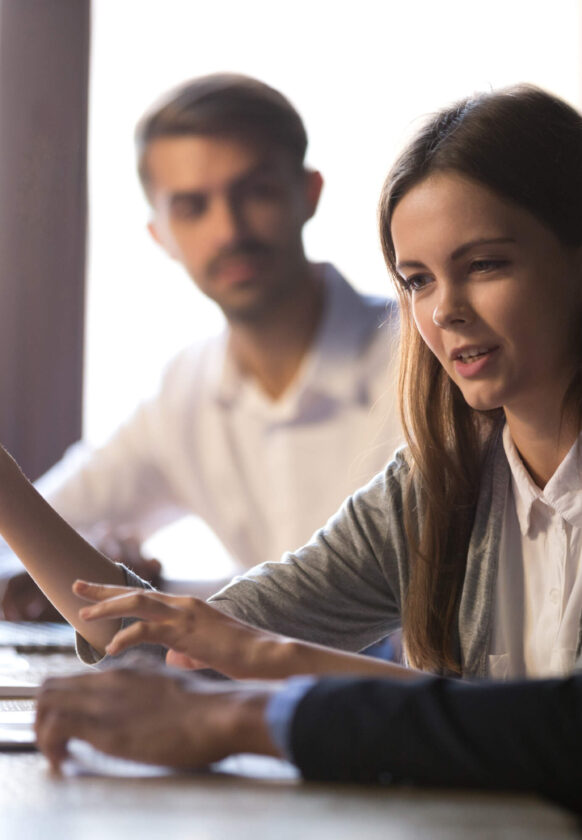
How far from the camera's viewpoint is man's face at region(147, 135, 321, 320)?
8.83 feet

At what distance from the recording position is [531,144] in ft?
3.60

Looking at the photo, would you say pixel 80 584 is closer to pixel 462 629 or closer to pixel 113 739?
pixel 113 739

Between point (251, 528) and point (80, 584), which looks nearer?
point (80, 584)

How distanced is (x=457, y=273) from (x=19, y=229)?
73.9 inches

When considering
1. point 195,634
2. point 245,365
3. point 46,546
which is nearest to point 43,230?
point 245,365

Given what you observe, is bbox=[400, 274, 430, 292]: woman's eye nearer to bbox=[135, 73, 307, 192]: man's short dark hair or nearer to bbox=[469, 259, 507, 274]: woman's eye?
bbox=[469, 259, 507, 274]: woman's eye

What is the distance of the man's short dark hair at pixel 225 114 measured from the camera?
8.79ft

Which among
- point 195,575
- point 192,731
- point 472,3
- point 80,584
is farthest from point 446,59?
point 192,731

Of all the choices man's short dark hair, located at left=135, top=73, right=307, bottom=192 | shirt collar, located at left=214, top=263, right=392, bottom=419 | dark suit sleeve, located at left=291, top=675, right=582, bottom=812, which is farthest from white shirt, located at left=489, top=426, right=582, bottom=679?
man's short dark hair, located at left=135, top=73, right=307, bottom=192

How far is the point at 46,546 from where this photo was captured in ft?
3.57

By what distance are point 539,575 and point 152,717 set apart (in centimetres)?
57

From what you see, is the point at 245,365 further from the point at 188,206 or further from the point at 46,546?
the point at 46,546

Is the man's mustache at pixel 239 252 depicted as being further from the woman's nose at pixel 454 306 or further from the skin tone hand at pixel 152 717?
the skin tone hand at pixel 152 717

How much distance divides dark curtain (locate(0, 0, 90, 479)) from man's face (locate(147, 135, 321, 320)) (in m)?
0.23
